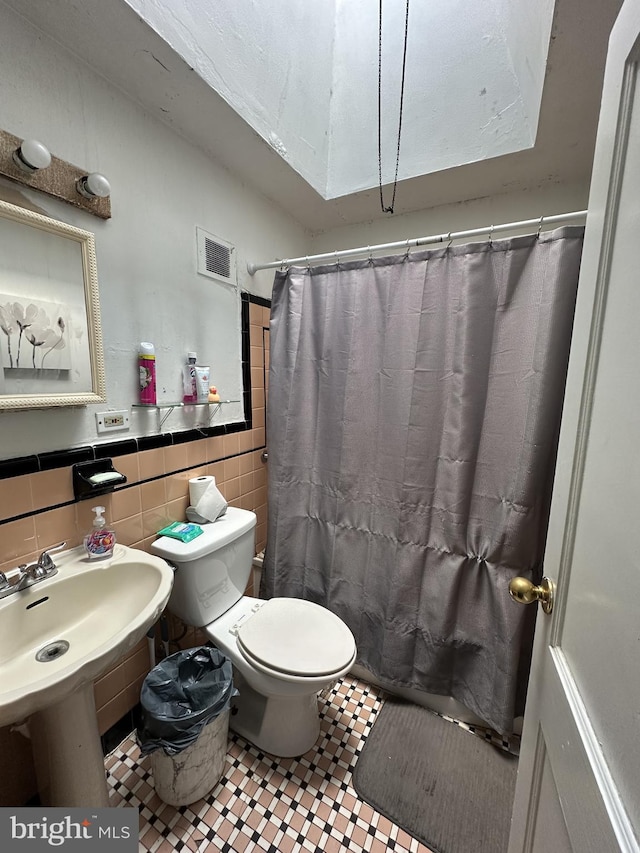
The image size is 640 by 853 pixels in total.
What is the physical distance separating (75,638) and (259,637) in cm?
55

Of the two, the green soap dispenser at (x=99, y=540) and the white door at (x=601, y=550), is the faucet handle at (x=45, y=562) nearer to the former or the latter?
the green soap dispenser at (x=99, y=540)

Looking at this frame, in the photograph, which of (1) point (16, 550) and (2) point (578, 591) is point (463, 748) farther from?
(1) point (16, 550)

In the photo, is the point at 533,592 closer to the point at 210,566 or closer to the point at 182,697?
the point at 210,566

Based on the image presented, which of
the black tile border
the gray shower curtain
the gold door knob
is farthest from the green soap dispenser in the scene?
the gold door knob

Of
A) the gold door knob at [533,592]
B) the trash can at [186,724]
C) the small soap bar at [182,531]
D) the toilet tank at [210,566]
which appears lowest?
the trash can at [186,724]

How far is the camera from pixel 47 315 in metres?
0.95

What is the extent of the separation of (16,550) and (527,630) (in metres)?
1.65

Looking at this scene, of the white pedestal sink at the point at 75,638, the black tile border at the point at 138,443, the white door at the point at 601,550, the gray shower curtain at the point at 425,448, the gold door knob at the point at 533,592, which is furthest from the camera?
the gray shower curtain at the point at 425,448

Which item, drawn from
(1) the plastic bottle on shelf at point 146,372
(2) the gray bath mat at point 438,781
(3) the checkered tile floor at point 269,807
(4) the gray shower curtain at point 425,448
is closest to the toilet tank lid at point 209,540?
(4) the gray shower curtain at point 425,448

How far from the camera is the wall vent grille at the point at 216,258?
140 cm

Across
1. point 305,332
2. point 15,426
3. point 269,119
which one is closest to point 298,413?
point 305,332

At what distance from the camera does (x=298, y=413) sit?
62.8 inches

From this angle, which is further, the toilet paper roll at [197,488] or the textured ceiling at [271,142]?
the toilet paper roll at [197,488]

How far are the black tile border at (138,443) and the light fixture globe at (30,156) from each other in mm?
744
